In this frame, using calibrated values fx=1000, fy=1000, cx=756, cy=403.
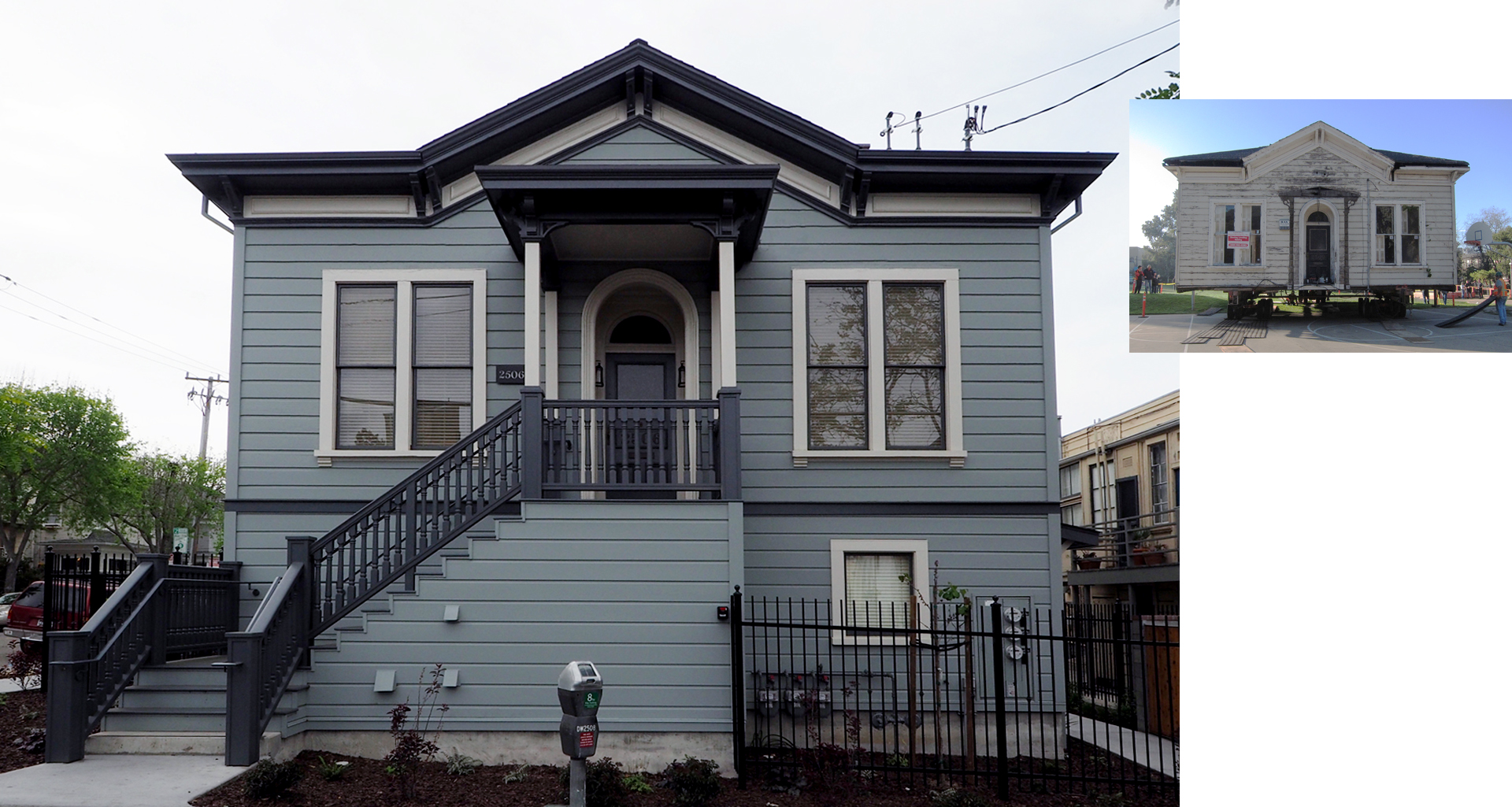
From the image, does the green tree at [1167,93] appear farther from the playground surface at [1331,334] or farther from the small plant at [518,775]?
the small plant at [518,775]

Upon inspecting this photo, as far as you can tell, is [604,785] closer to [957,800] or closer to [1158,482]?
[957,800]

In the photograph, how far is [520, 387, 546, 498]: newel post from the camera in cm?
882

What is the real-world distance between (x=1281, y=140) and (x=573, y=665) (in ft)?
25.3

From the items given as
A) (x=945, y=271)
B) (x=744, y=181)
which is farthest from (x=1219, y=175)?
(x=744, y=181)

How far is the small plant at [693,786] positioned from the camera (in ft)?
24.5

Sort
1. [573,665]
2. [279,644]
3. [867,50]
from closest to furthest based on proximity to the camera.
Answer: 1. [573,665]
2. [279,644]
3. [867,50]

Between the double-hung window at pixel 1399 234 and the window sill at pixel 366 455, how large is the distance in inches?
372

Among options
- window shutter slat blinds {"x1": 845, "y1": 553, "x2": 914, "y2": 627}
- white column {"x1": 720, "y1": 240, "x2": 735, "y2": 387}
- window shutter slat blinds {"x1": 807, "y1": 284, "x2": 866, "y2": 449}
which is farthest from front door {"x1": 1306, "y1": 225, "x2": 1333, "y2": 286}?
white column {"x1": 720, "y1": 240, "x2": 735, "y2": 387}

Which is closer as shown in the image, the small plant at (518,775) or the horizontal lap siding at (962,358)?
the small plant at (518,775)

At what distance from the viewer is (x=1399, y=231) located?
30.5 ft

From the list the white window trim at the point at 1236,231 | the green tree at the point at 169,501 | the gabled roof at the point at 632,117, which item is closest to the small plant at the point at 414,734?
the gabled roof at the point at 632,117

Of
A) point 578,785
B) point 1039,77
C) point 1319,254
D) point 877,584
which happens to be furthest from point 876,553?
point 1039,77

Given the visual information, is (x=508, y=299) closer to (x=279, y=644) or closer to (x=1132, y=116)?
(x=279, y=644)

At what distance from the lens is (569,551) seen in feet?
28.7
